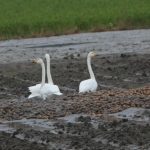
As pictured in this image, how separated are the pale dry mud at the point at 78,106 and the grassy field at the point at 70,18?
9.56 meters

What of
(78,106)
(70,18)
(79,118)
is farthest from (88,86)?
(70,18)

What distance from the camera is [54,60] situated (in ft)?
75.5

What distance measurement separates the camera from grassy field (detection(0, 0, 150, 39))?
34.5 metres

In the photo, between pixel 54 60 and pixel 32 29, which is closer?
pixel 54 60

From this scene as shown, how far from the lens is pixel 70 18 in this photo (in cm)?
3659

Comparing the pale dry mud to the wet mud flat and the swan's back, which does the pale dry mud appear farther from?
the swan's back

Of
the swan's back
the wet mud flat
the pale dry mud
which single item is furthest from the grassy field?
the swan's back

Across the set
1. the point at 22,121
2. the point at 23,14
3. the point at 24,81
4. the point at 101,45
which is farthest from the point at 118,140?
the point at 23,14

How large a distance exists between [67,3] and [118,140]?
127 ft

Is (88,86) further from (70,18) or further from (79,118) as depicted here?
(70,18)

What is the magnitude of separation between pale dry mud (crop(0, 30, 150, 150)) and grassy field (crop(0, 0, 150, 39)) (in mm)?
9558

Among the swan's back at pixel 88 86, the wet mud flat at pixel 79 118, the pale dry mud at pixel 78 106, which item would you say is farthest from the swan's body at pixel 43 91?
the swan's back at pixel 88 86

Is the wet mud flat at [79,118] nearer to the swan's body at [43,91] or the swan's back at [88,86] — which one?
the swan's body at [43,91]

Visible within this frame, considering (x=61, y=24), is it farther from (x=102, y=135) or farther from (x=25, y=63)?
(x=102, y=135)
